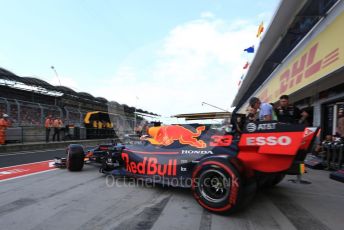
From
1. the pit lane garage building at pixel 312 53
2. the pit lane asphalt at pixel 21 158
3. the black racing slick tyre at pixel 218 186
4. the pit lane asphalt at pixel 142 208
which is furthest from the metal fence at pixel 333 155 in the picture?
the pit lane asphalt at pixel 21 158

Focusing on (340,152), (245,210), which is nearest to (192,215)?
(245,210)

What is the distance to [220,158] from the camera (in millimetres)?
3816

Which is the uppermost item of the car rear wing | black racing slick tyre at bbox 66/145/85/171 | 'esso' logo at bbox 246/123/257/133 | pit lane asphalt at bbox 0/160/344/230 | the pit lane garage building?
the pit lane garage building

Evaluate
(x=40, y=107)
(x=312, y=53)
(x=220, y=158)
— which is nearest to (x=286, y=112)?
(x=220, y=158)

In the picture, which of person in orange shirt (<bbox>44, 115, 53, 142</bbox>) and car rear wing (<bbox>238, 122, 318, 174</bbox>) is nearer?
car rear wing (<bbox>238, 122, 318, 174</bbox>)

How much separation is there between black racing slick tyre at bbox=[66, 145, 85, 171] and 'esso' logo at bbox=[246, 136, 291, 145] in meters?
4.29

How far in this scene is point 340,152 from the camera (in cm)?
743

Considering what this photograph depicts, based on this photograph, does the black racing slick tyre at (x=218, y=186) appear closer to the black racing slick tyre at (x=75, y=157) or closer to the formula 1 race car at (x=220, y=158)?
the formula 1 race car at (x=220, y=158)

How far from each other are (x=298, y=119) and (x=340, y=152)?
10.5 feet

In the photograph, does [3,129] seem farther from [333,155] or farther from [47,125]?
[333,155]

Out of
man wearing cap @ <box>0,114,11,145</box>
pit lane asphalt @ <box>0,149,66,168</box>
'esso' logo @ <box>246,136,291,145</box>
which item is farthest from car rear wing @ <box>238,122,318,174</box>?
man wearing cap @ <box>0,114,11,145</box>

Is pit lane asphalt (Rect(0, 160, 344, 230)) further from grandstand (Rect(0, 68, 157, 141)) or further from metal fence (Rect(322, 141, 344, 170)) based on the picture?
metal fence (Rect(322, 141, 344, 170))

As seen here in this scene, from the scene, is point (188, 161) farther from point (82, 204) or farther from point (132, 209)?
point (82, 204)

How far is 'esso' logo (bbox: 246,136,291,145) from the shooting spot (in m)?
3.46
